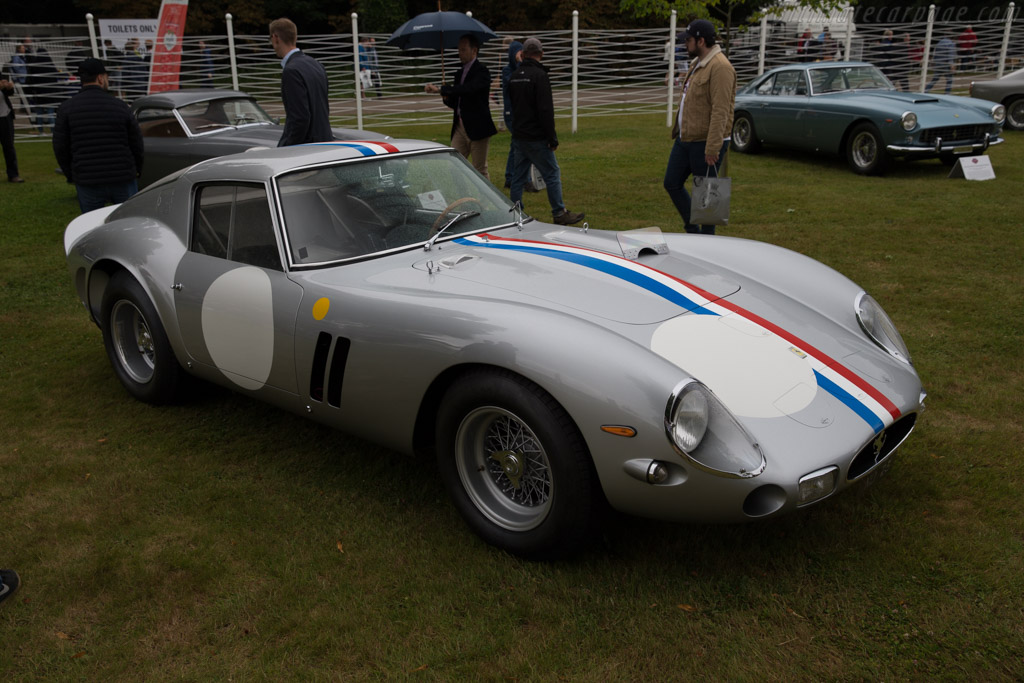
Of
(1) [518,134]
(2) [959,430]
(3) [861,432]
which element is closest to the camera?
(3) [861,432]

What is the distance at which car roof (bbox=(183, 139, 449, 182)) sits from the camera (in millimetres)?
3770

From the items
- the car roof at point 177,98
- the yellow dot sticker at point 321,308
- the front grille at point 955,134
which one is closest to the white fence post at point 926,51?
the front grille at point 955,134

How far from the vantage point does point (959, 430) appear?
375 centimetres

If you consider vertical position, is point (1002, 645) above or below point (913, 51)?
below

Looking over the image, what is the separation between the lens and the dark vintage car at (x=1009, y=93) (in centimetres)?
1374

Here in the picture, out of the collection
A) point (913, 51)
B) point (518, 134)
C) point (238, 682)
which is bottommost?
point (238, 682)

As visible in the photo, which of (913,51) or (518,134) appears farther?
(913,51)

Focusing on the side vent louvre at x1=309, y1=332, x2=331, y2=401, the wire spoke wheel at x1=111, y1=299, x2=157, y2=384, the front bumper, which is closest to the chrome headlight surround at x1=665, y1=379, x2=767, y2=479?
the side vent louvre at x1=309, y1=332, x2=331, y2=401

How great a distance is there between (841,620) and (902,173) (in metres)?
9.56

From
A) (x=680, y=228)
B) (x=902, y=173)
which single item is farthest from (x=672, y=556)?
(x=902, y=173)

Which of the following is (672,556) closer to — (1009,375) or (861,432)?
(861,432)

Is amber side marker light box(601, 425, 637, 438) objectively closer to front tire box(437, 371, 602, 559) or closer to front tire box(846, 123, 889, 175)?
front tire box(437, 371, 602, 559)

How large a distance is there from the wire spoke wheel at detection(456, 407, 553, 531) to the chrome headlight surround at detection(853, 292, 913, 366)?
59.3 inches

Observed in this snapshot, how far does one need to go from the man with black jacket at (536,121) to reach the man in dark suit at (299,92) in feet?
6.37
